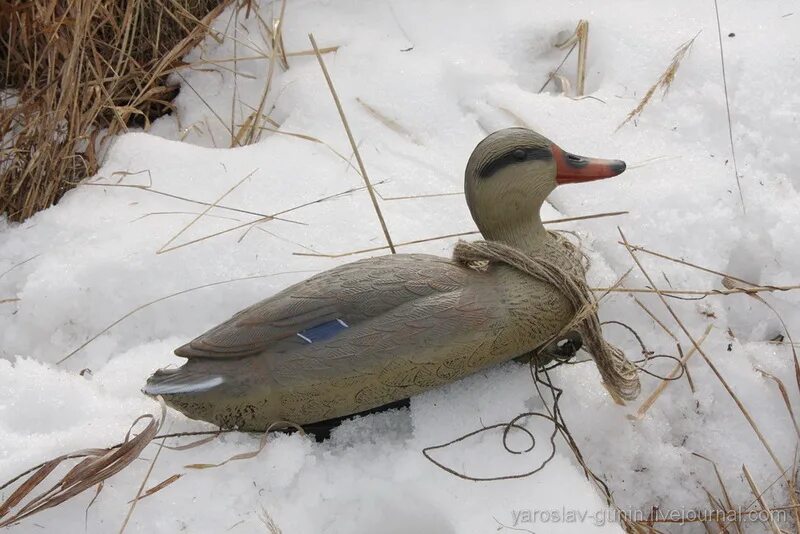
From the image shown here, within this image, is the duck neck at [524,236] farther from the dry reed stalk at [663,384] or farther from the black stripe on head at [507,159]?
the dry reed stalk at [663,384]

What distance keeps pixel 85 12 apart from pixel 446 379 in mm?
1292

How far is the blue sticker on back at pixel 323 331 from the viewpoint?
4.36ft

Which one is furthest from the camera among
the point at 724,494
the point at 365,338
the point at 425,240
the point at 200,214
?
the point at 200,214

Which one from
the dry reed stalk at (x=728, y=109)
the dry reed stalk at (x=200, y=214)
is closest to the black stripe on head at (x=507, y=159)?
the dry reed stalk at (x=728, y=109)

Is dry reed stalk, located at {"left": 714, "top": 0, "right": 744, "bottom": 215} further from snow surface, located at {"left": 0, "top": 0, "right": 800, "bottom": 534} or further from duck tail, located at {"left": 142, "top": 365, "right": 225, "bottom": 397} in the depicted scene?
duck tail, located at {"left": 142, "top": 365, "right": 225, "bottom": 397}

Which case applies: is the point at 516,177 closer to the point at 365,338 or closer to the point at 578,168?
the point at 578,168

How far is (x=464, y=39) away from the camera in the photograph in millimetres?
2289

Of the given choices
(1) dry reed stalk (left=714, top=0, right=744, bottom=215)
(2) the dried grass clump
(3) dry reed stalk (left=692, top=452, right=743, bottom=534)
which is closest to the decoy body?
(3) dry reed stalk (left=692, top=452, right=743, bottom=534)

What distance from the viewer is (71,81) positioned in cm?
197

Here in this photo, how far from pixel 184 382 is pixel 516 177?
67cm

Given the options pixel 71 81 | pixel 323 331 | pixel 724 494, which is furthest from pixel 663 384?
pixel 71 81

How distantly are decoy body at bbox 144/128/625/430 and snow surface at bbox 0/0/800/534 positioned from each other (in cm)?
11

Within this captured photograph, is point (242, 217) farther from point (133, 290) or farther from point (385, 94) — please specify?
point (385, 94)

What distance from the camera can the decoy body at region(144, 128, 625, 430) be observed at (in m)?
1.33
